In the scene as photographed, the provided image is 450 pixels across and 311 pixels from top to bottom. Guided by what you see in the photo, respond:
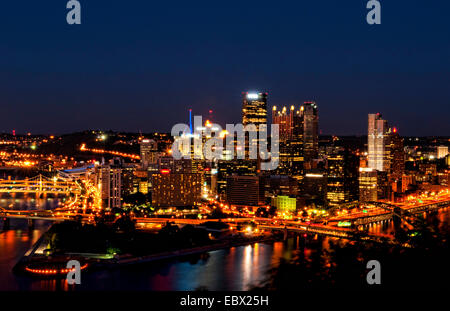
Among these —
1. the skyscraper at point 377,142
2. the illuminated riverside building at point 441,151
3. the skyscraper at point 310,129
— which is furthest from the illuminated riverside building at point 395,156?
the illuminated riverside building at point 441,151

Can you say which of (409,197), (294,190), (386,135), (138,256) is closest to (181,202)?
(294,190)

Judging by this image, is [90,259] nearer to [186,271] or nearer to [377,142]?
[186,271]

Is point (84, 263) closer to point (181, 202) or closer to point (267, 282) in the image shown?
point (267, 282)

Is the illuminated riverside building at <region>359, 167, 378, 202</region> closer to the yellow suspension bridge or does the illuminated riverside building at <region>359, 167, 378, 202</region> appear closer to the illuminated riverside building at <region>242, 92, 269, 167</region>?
the illuminated riverside building at <region>242, 92, 269, 167</region>

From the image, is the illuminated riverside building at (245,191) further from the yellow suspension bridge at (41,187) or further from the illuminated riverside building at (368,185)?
the yellow suspension bridge at (41,187)

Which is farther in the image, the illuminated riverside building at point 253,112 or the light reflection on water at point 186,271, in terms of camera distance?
the illuminated riverside building at point 253,112

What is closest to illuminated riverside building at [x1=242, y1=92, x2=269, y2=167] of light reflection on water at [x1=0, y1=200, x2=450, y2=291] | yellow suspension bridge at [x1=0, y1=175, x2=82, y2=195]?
yellow suspension bridge at [x1=0, y1=175, x2=82, y2=195]
